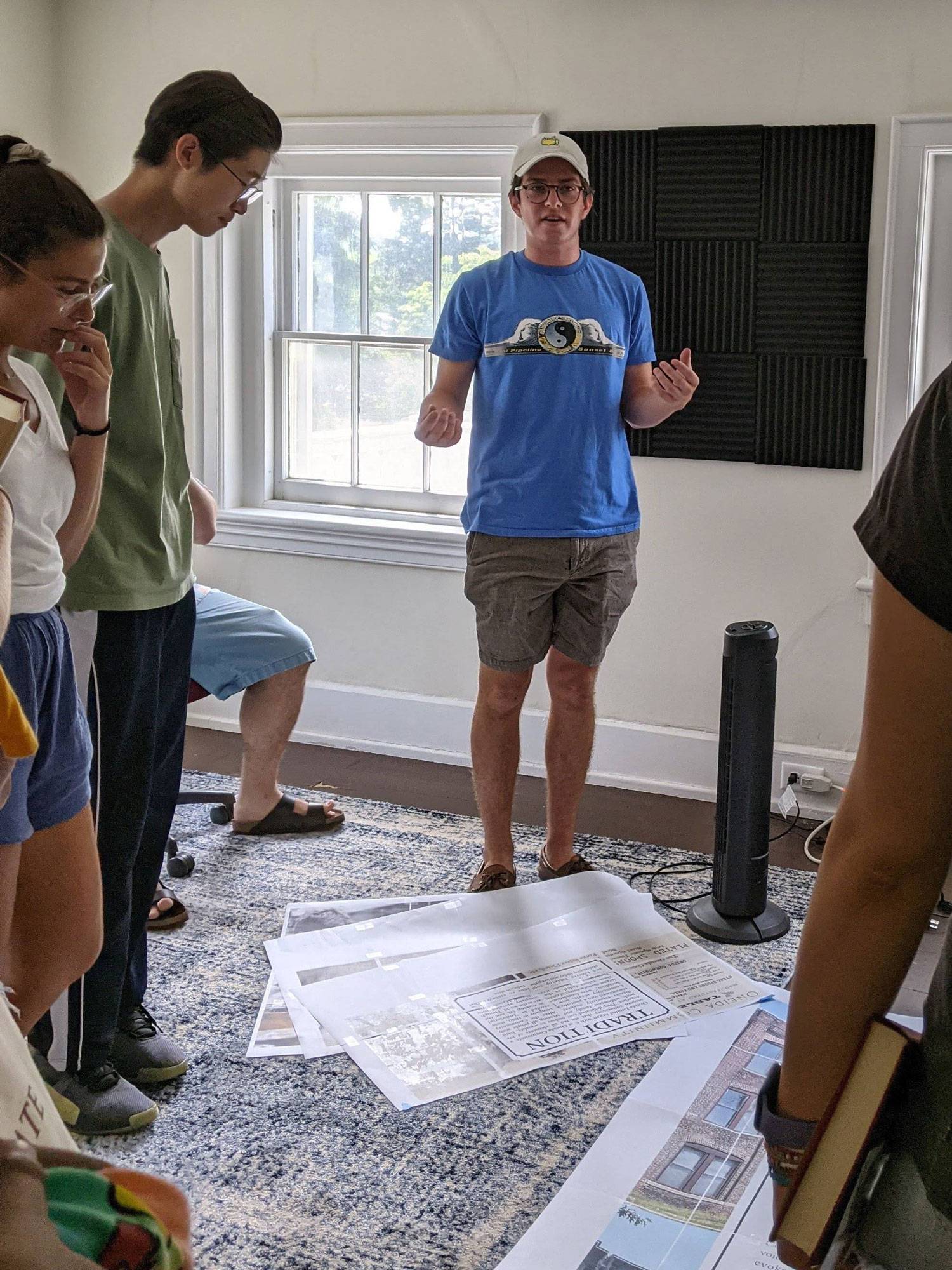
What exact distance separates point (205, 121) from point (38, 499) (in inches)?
29.2

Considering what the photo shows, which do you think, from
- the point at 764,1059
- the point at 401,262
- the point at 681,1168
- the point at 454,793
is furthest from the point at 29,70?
the point at 681,1168

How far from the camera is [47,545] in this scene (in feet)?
5.69

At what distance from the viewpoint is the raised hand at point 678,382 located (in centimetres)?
311

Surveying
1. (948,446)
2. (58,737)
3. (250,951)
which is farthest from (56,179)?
(250,951)

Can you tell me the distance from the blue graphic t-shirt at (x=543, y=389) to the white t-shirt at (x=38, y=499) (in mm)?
1475

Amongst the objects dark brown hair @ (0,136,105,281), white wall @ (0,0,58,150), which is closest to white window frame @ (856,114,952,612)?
dark brown hair @ (0,136,105,281)

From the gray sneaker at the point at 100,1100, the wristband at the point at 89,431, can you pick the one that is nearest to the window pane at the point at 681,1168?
the gray sneaker at the point at 100,1100

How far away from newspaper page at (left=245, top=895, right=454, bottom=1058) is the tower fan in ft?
2.22

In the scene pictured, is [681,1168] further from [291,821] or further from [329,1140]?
[291,821]

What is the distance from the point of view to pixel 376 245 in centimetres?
432

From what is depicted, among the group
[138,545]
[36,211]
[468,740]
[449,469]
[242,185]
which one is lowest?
[468,740]

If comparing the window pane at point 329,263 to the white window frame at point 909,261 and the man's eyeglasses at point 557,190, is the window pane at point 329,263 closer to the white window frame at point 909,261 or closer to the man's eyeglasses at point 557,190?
the man's eyeglasses at point 557,190

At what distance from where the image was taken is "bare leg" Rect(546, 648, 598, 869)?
127 inches

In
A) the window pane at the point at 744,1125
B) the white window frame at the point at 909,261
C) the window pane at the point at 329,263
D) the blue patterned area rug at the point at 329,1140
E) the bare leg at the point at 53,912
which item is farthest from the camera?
the window pane at the point at 329,263
